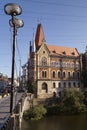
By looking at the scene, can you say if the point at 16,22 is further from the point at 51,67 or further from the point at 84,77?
the point at 84,77

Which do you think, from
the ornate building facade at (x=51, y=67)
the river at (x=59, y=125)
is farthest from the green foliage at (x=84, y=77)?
the river at (x=59, y=125)

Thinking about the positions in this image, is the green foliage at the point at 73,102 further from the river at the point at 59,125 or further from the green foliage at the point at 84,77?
the green foliage at the point at 84,77

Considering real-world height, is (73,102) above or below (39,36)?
below

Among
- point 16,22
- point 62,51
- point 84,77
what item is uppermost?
point 62,51

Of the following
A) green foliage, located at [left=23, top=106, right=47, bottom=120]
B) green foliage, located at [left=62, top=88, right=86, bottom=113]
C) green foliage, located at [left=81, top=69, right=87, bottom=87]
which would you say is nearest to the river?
green foliage, located at [left=23, top=106, right=47, bottom=120]

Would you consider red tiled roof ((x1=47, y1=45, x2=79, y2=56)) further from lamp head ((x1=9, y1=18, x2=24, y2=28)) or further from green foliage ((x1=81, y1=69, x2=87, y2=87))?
lamp head ((x1=9, y1=18, x2=24, y2=28))

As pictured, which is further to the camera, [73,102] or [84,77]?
[84,77]

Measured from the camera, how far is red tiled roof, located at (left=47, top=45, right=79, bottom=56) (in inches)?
2864

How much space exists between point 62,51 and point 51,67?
28.5 feet

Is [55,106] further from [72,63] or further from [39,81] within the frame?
[72,63]

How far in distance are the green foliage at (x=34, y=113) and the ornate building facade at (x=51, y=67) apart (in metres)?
13.9

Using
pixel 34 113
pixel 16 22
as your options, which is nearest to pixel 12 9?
pixel 16 22

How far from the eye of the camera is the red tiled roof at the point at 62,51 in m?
72.8

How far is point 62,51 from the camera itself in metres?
74.9
